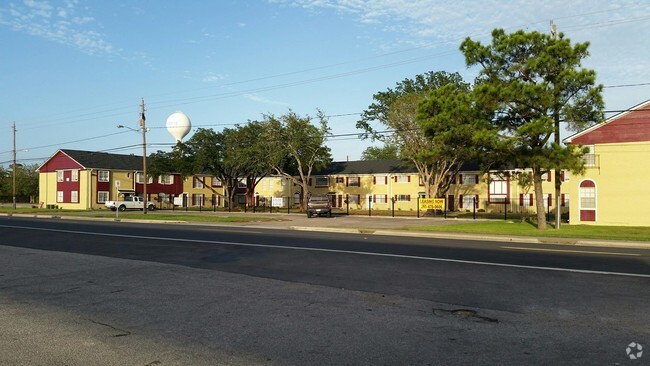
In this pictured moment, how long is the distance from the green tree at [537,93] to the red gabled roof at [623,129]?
435 cm

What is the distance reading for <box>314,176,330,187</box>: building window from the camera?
227 feet

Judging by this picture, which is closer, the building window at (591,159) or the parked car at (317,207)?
the building window at (591,159)

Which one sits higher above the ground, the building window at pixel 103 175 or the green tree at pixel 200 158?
the green tree at pixel 200 158

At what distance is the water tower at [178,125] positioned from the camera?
7188 cm

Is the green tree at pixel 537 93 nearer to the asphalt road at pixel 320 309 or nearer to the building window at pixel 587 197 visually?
the building window at pixel 587 197

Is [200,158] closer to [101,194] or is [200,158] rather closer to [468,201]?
[101,194]

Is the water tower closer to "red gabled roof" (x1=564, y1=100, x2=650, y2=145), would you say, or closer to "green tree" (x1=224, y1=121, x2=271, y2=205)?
"green tree" (x1=224, y1=121, x2=271, y2=205)

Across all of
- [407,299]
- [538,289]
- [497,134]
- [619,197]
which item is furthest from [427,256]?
[619,197]

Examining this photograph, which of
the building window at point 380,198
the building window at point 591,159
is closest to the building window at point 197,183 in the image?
the building window at point 380,198

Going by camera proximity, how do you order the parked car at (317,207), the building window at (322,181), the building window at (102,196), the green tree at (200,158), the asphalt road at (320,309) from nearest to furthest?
the asphalt road at (320,309)
the parked car at (317,207)
the green tree at (200,158)
the building window at (102,196)
the building window at (322,181)

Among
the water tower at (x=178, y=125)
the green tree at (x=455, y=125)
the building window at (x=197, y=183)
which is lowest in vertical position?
the building window at (x=197, y=183)

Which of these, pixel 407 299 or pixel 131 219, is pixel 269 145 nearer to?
pixel 131 219

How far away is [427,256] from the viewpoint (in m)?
14.3

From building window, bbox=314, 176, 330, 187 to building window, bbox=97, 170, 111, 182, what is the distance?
27599 mm
